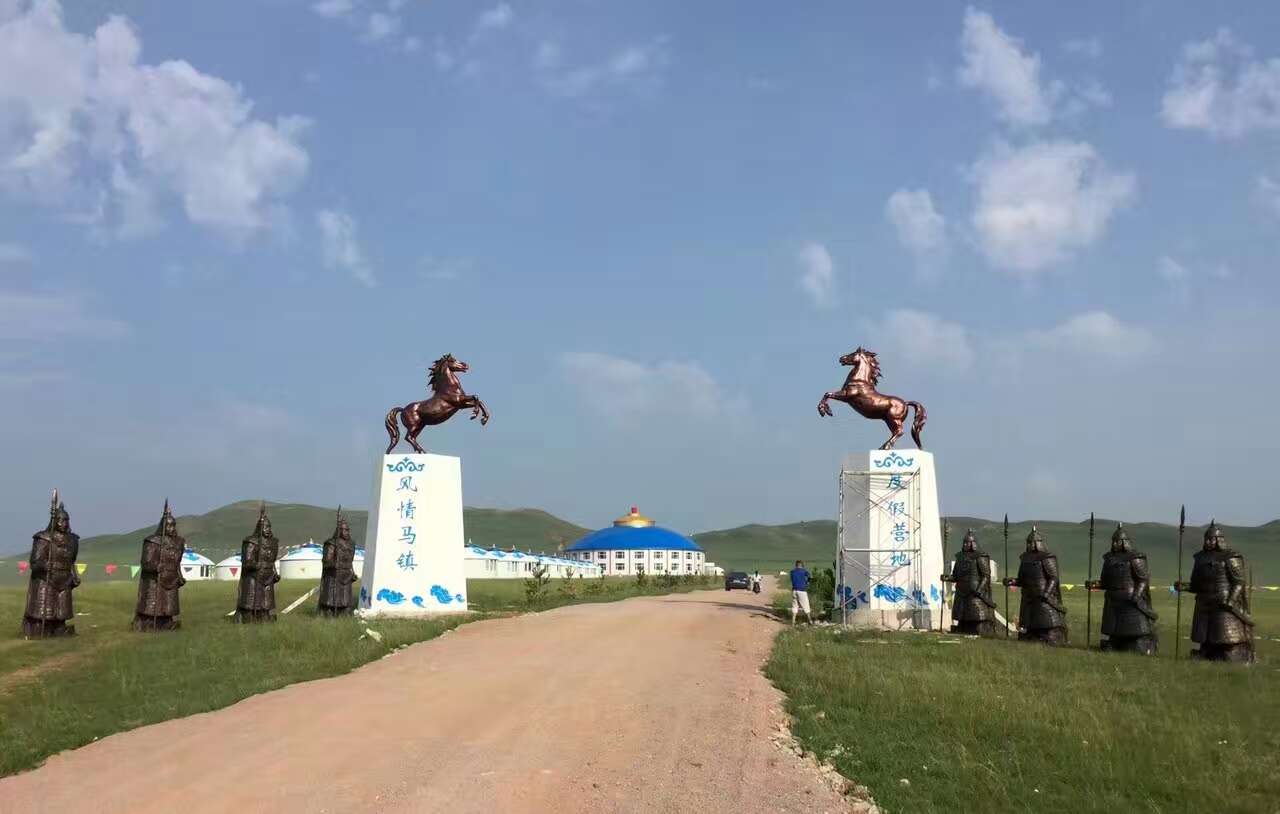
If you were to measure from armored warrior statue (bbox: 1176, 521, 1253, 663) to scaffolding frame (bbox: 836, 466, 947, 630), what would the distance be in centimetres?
701

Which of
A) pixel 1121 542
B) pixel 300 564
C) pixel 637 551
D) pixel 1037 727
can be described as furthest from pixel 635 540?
pixel 1037 727

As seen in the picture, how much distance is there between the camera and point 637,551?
9900cm

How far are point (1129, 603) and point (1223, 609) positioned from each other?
1769 millimetres

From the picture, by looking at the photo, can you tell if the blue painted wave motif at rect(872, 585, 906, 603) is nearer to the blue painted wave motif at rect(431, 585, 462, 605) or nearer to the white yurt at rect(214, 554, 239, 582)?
the blue painted wave motif at rect(431, 585, 462, 605)

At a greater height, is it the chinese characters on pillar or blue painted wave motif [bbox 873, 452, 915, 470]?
blue painted wave motif [bbox 873, 452, 915, 470]

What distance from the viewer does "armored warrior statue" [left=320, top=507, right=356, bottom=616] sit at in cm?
2506

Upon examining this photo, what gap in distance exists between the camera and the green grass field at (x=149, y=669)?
11.7 m

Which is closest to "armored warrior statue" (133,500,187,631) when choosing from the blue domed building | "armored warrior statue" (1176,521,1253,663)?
"armored warrior statue" (1176,521,1253,663)

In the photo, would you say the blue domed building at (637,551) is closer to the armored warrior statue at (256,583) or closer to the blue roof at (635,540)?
the blue roof at (635,540)

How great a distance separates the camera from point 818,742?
10.7 m

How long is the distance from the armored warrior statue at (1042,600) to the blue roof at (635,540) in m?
78.4

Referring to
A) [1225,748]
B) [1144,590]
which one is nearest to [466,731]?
[1225,748]

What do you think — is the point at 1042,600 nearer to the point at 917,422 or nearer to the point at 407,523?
the point at 917,422

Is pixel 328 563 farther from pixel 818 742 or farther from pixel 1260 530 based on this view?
pixel 1260 530
